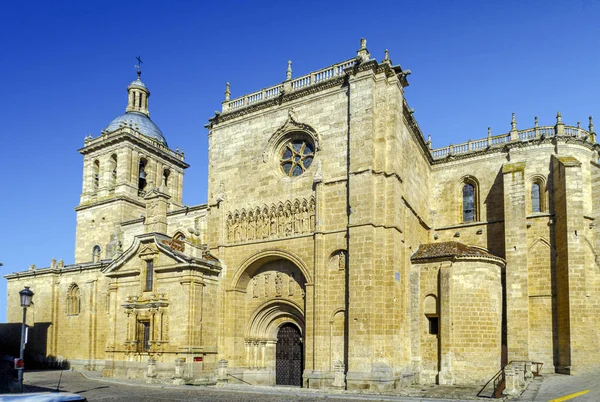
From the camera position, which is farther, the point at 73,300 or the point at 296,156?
the point at 73,300

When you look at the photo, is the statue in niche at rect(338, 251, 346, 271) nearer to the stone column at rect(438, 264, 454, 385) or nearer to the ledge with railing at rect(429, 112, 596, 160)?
the stone column at rect(438, 264, 454, 385)

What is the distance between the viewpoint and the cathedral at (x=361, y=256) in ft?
70.8

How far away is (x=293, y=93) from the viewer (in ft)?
81.4

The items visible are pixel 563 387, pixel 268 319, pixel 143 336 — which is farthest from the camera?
pixel 143 336

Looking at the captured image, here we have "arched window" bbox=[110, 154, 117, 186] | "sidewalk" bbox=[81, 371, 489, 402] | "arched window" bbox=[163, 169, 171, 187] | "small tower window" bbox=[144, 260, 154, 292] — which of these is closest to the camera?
"sidewalk" bbox=[81, 371, 489, 402]

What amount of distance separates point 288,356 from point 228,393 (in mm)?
5476

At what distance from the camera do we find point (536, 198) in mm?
27922

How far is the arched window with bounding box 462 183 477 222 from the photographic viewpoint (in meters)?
29.5

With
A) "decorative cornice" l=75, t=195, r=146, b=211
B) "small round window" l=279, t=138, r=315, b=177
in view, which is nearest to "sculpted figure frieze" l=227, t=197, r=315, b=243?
"small round window" l=279, t=138, r=315, b=177

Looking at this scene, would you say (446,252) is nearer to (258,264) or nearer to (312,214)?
(312,214)

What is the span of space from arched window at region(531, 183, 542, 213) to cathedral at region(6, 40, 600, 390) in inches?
4.2

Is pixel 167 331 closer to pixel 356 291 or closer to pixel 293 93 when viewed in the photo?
pixel 356 291

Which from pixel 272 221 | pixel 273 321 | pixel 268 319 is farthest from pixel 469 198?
pixel 268 319

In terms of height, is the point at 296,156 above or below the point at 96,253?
above
